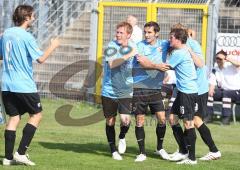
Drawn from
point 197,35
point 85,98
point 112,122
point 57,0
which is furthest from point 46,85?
point 112,122

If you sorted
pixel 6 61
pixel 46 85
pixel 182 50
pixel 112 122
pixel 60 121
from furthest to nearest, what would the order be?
pixel 46 85
pixel 60 121
pixel 112 122
pixel 182 50
pixel 6 61

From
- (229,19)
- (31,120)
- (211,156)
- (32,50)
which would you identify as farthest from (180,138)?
(229,19)

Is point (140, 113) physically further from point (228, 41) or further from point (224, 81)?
point (228, 41)

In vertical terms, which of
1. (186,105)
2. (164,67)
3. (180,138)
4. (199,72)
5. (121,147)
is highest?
(164,67)

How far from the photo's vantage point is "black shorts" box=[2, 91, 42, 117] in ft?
31.0

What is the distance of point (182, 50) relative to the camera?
10109 millimetres

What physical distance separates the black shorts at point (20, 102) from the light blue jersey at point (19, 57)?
0.07m

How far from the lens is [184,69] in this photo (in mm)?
10117

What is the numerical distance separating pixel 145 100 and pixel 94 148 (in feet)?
4.73

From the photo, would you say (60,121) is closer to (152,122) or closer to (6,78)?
(152,122)

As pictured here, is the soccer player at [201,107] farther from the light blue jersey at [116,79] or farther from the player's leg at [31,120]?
the player's leg at [31,120]

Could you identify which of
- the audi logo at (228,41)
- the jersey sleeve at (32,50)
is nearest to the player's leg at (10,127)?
the jersey sleeve at (32,50)

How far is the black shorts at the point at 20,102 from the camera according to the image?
9.45 metres

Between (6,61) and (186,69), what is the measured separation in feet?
8.54
